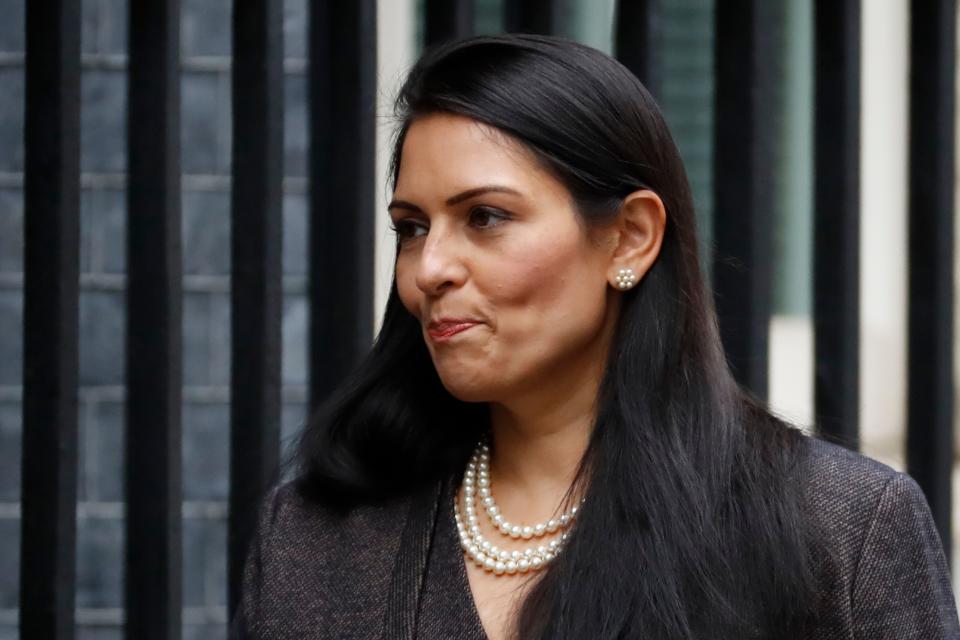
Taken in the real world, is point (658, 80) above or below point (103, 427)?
above

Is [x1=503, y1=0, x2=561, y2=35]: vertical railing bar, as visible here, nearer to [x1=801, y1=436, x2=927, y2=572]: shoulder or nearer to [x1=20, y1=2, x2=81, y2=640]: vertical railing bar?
[x1=20, y1=2, x2=81, y2=640]: vertical railing bar

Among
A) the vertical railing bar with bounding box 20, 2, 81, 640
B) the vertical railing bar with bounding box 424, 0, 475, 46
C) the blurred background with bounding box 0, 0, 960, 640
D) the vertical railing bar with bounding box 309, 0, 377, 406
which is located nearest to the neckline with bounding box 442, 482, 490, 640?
the vertical railing bar with bounding box 309, 0, 377, 406

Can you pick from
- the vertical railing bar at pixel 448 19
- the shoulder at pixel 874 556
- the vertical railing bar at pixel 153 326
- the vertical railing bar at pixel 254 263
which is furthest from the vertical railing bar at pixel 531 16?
the shoulder at pixel 874 556

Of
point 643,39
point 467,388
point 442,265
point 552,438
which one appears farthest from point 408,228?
point 643,39

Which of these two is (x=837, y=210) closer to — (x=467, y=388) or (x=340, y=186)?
(x=340, y=186)

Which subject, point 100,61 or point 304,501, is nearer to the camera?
point 304,501

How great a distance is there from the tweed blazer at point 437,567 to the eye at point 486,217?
450mm

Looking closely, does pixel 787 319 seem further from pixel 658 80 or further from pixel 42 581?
pixel 42 581

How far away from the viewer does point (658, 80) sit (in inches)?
123

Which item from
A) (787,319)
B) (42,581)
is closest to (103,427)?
(42,581)

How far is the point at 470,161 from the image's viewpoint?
2.28m

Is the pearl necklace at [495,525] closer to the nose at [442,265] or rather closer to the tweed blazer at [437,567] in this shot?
the tweed blazer at [437,567]

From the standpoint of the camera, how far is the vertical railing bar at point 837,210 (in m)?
3.17

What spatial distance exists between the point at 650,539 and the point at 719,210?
1066 millimetres
